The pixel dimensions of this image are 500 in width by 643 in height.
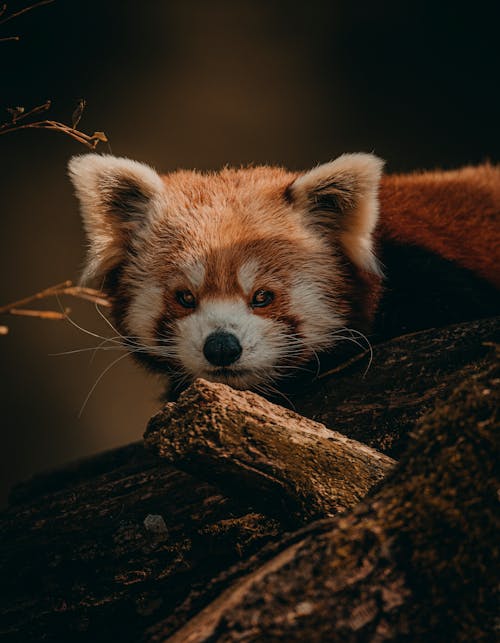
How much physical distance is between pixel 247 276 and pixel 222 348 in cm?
23

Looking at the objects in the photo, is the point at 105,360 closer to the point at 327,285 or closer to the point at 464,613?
the point at 327,285

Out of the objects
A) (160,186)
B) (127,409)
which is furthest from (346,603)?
(127,409)

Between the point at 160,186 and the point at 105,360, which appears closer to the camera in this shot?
the point at 160,186

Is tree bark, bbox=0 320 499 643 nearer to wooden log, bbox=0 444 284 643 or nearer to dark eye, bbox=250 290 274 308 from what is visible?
wooden log, bbox=0 444 284 643

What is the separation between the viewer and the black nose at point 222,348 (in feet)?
5.41

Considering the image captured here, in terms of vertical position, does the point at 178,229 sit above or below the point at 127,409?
above

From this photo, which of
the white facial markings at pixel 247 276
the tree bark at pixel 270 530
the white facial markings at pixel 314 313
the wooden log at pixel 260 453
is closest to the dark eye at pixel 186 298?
the white facial markings at pixel 247 276

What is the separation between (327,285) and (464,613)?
113cm

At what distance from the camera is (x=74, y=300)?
350 centimetres

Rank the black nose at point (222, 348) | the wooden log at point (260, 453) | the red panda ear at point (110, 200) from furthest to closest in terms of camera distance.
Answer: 1. the red panda ear at point (110, 200)
2. the black nose at point (222, 348)
3. the wooden log at point (260, 453)

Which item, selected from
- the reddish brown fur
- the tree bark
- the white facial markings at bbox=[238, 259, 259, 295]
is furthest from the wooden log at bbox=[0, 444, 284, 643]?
the reddish brown fur

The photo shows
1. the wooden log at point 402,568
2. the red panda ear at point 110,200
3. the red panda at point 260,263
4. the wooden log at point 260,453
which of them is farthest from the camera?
the red panda ear at point 110,200

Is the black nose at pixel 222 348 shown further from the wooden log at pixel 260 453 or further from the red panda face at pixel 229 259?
the wooden log at pixel 260 453

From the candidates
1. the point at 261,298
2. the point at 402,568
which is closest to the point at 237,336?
the point at 261,298
